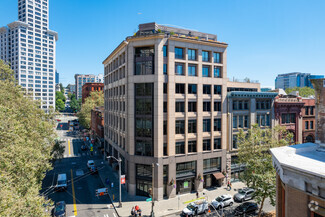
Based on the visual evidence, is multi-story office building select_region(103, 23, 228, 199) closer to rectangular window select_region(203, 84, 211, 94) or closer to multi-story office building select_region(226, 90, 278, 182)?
rectangular window select_region(203, 84, 211, 94)

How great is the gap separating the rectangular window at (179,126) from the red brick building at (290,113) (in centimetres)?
2270

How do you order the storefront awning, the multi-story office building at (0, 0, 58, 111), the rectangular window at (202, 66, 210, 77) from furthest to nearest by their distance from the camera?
the multi-story office building at (0, 0, 58, 111), the rectangular window at (202, 66, 210, 77), the storefront awning

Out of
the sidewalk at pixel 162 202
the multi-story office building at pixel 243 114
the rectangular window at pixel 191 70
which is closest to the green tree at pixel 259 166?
the sidewalk at pixel 162 202

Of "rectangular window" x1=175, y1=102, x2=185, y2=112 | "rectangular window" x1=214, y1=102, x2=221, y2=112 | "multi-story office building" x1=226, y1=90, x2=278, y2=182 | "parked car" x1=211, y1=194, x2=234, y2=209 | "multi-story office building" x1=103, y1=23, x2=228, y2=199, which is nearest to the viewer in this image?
"parked car" x1=211, y1=194, x2=234, y2=209

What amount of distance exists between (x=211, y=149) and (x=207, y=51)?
1782 centimetres

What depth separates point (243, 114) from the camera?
130ft

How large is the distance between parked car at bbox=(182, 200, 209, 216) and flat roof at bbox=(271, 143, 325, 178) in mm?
17017

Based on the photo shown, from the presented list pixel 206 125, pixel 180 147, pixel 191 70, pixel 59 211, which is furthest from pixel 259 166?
pixel 59 211

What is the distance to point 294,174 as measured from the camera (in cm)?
Result: 978

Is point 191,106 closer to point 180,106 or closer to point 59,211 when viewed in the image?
point 180,106

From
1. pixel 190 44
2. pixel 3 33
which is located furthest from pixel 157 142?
pixel 3 33

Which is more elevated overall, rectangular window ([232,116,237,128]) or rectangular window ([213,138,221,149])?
rectangular window ([232,116,237,128])

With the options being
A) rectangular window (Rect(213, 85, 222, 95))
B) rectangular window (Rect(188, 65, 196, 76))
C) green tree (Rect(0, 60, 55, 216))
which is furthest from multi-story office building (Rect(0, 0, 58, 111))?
rectangular window (Rect(213, 85, 222, 95))

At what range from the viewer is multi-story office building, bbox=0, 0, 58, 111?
127688mm
